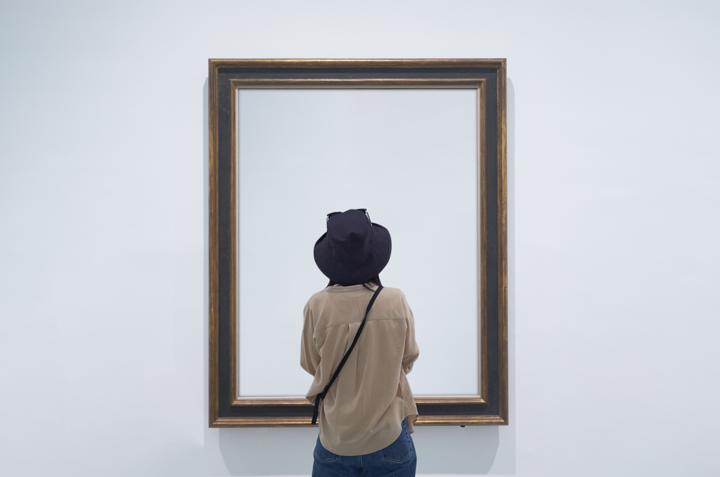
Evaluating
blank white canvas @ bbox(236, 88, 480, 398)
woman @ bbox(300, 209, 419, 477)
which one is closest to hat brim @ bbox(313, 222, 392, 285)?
woman @ bbox(300, 209, 419, 477)

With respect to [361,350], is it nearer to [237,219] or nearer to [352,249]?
[352,249]

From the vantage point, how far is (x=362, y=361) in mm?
968

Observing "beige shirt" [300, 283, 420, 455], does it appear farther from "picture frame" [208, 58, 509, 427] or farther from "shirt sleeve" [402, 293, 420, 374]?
"picture frame" [208, 58, 509, 427]

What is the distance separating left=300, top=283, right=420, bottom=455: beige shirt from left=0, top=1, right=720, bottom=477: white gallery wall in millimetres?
335

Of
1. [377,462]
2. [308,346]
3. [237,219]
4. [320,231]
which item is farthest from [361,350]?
[237,219]

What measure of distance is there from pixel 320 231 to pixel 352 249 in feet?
1.21

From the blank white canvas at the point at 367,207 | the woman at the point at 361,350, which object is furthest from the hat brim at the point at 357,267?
the blank white canvas at the point at 367,207

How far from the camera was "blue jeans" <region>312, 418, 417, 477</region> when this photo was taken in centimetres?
97

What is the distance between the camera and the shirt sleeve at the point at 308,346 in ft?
3.29

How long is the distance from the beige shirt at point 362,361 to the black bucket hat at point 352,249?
35 millimetres
